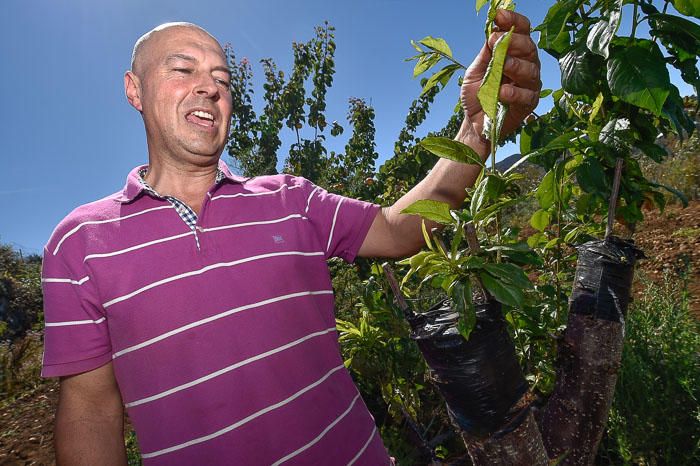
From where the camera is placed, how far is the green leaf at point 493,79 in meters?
0.69

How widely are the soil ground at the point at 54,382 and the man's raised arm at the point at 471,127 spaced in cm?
350

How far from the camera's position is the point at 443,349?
0.89m

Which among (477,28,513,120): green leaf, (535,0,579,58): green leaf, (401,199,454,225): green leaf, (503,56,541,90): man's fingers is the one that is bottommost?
(401,199,454,225): green leaf

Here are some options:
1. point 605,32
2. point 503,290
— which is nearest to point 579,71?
point 605,32

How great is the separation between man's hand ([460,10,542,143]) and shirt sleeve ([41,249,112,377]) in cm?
128

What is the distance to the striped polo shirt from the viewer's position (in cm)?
115

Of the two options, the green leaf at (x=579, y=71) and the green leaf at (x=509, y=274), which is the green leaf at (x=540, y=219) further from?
the green leaf at (x=509, y=274)

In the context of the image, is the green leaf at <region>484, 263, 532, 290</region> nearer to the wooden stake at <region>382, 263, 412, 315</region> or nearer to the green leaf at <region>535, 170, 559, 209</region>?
the wooden stake at <region>382, 263, 412, 315</region>

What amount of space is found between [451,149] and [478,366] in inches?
19.3

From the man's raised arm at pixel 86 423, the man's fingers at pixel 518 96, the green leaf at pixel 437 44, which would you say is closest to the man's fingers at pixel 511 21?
the man's fingers at pixel 518 96

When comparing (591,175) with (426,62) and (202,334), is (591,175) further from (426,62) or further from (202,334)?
(202,334)

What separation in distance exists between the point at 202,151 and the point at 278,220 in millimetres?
379

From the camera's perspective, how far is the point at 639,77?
2.98ft

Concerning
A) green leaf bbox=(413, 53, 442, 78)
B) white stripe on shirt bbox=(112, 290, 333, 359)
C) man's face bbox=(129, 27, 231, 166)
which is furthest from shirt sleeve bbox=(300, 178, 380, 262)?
green leaf bbox=(413, 53, 442, 78)
